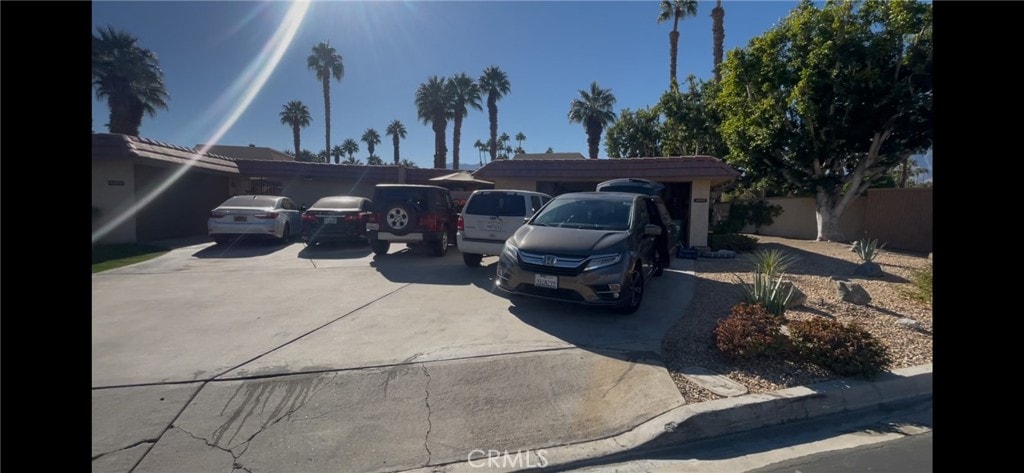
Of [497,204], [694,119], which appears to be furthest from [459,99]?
[497,204]

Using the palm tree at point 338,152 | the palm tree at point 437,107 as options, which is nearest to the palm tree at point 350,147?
the palm tree at point 338,152

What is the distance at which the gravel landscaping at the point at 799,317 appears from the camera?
12.5ft

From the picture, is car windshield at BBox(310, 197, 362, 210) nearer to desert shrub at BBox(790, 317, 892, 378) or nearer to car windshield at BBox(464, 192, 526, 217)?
car windshield at BBox(464, 192, 526, 217)

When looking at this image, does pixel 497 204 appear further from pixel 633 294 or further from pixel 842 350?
pixel 842 350

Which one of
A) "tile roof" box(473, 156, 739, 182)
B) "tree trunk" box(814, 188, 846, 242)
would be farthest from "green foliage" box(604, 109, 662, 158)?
"tile roof" box(473, 156, 739, 182)

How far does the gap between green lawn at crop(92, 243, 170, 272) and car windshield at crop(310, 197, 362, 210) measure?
3793 millimetres

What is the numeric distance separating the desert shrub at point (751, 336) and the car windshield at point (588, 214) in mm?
1927

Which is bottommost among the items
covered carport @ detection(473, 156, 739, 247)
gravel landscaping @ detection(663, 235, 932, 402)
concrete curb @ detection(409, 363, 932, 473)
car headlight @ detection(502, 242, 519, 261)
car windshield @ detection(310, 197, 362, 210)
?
concrete curb @ detection(409, 363, 932, 473)

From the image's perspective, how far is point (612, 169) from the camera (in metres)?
13.0

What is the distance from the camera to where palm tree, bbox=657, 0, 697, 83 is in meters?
29.0

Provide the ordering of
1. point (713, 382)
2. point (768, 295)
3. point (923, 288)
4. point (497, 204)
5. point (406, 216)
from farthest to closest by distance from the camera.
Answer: point (406, 216) → point (497, 204) → point (923, 288) → point (768, 295) → point (713, 382)

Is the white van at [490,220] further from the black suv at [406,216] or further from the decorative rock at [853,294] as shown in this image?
the decorative rock at [853,294]

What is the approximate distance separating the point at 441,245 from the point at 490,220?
7.39 feet
